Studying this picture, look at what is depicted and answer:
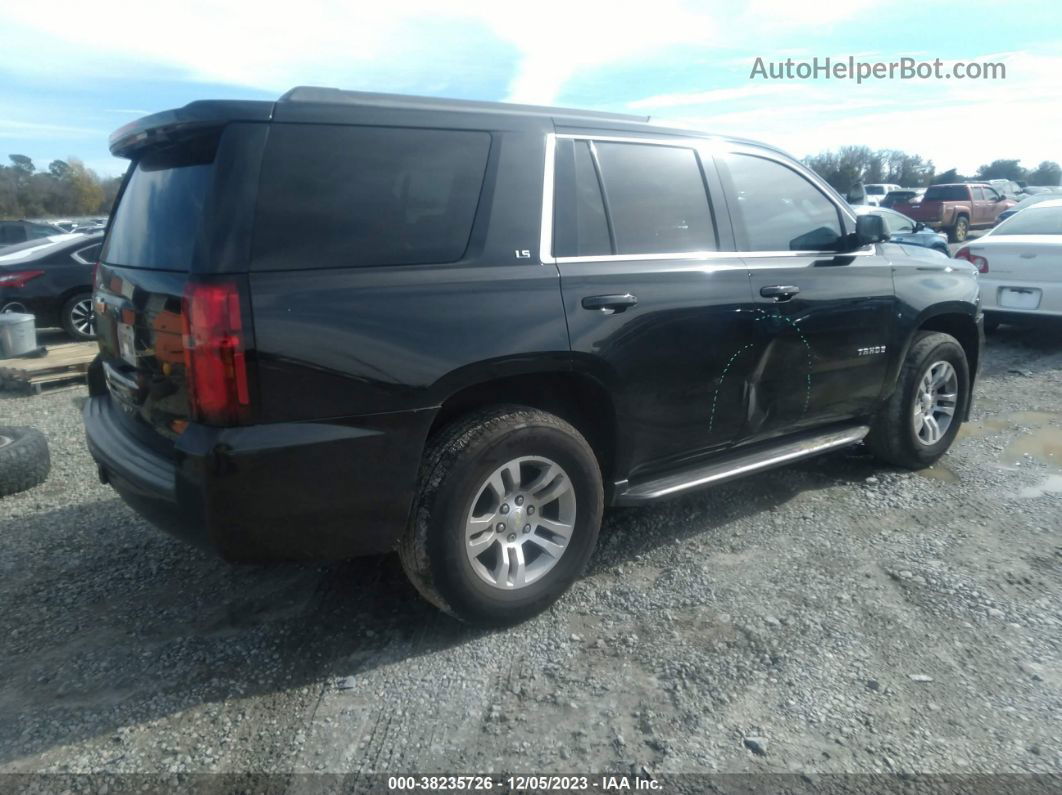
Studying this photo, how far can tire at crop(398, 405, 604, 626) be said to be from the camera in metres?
2.90

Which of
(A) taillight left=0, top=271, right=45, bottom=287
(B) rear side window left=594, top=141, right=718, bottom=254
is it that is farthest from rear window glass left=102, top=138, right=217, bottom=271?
(A) taillight left=0, top=271, right=45, bottom=287

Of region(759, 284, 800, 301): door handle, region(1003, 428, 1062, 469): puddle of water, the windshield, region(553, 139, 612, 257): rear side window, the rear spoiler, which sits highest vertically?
the rear spoiler

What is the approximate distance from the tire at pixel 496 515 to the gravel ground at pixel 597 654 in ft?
0.58

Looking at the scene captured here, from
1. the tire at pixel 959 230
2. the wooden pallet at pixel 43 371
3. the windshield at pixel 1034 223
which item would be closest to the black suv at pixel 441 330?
the wooden pallet at pixel 43 371

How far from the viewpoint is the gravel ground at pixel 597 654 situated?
2508 millimetres

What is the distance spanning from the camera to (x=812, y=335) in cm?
406

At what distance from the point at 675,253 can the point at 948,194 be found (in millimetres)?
25616

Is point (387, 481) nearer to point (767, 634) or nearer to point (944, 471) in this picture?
point (767, 634)

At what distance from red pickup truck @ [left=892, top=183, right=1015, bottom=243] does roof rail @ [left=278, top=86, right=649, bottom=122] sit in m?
24.5

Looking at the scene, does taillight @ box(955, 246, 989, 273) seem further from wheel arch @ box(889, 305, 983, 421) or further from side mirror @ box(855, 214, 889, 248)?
side mirror @ box(855, 214, 889, 248)

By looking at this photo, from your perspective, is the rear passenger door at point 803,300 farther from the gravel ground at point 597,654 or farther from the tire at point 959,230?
the tire at point 959,230

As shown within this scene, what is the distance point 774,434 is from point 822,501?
70cm

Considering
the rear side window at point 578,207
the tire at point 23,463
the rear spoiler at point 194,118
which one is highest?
the rear spoiler at point 194,118

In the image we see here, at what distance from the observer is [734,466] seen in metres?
3.86
